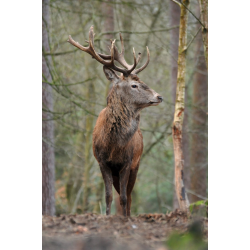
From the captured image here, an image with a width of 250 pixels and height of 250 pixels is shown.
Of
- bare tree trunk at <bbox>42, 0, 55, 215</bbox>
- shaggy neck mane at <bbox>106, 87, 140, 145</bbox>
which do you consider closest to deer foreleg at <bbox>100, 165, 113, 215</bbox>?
shaggy neck mane at <bbox>106, 87, 140, 145</bbox>

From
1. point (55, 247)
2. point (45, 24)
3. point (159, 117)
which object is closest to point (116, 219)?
point (55, 247)

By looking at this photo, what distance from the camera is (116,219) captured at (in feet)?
12.0

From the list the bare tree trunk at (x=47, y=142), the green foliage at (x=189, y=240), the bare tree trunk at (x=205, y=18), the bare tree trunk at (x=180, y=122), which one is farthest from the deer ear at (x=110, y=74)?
the green foliage at (x=189, y=240)

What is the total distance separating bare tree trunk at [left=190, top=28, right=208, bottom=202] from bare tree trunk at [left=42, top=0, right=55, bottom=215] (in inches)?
87.1

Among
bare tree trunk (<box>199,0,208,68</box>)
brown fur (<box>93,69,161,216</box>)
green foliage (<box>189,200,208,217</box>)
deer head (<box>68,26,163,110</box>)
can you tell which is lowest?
green foliage (<box>189,200,208,217</box>)

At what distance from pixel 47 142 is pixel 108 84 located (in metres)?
3.21

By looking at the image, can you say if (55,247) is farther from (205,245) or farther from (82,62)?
(82,62)

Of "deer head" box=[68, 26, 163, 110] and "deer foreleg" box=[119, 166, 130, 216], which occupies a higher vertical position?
"deer head" box=[68, 26, 163, 110]

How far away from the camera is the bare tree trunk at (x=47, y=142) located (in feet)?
16.9

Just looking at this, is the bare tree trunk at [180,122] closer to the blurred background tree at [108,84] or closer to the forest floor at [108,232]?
the blurred background tree at [108,84]

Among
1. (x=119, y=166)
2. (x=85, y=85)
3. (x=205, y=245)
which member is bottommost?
(x=205, y=245)

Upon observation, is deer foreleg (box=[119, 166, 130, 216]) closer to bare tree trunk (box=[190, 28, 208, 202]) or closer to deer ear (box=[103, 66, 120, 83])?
deer ear (box=[103, 66, 120, 83])

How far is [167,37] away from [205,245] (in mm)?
5200

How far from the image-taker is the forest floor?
330 centimetres
